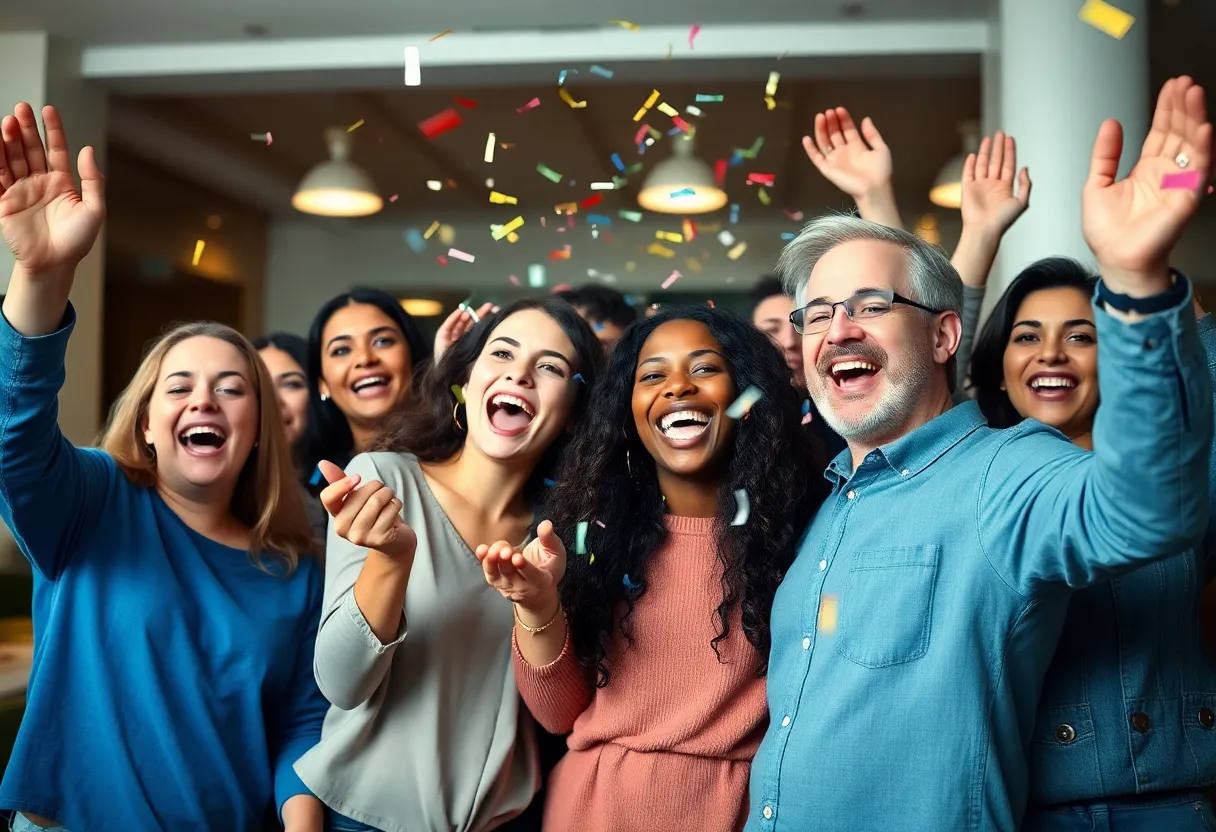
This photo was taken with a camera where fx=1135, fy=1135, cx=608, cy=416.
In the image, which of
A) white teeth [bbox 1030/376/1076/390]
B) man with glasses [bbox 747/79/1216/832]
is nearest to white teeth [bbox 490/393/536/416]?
man with glasses [bbox 747/79/1216/832]

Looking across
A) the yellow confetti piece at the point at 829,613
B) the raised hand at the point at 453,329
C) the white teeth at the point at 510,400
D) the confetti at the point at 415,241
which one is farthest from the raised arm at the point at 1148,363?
the confetti at the point at 415,241

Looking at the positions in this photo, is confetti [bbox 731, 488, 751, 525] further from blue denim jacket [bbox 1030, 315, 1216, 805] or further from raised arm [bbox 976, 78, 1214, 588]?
raised arm [bbox 976, 78, 1214, 588]

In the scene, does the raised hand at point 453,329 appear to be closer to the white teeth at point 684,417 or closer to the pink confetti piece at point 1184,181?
the white teeth at point 684,417

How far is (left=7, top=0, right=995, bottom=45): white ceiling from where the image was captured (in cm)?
485

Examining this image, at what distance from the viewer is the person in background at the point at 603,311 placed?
10.5 feet

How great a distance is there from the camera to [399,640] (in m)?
1.90

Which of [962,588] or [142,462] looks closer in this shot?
[962,588]

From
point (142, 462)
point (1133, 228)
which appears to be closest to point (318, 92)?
point (142, 462)

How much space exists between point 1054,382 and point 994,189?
482 mm

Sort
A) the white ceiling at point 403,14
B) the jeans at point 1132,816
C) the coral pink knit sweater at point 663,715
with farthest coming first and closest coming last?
A: the white ceiling at point 403,14 < the coral pink knit sweater at point 663,715 < the jeans at point 1132,816

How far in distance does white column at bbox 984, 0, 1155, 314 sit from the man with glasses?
2.42 metres

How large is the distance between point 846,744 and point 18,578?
10.2ft

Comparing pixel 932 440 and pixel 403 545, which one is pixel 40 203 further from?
pixel 932 440

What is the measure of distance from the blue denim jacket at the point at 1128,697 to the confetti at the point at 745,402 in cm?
69
